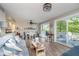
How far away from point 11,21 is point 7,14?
137 millimetres

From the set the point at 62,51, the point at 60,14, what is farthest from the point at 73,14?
the point at 62,51

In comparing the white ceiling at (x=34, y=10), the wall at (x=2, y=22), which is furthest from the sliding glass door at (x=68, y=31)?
the wall at (x=2, y=22)

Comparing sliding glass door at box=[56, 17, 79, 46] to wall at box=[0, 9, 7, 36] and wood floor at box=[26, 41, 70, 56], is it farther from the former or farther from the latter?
wall at box=[0, 9, 7, 36]

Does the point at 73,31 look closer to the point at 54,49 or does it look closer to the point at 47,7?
the point at 54,49

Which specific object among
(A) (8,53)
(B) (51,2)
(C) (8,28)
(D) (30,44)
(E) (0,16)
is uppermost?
(B) (51,2)

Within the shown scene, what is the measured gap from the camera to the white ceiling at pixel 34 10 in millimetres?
2322

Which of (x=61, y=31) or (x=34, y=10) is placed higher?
(x=34, y=10)

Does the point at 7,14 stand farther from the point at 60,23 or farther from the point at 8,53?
the point at 60,23

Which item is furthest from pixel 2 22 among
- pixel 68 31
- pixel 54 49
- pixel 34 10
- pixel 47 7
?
pixel 68 31

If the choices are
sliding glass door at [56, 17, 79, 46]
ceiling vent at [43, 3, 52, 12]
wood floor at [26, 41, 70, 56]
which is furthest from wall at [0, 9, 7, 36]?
sliding glass door at [56, 17, 79, 46]

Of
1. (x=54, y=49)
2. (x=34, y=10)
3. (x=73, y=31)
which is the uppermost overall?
(x=34, y=10)

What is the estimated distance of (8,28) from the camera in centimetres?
234

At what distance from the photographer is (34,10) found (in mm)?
2369

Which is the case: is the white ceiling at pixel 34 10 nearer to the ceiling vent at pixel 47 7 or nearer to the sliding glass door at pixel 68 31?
the ceiling vent at pixel 47 7
